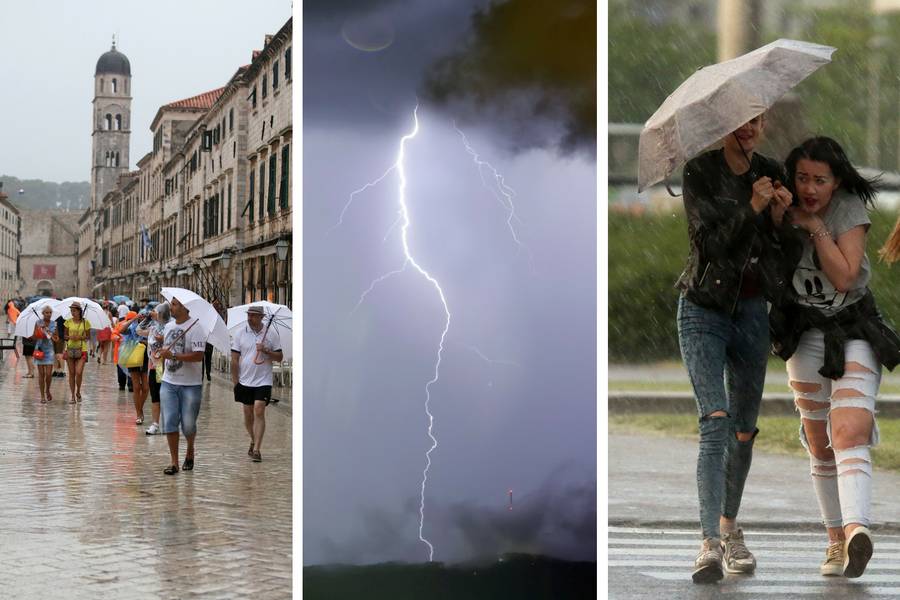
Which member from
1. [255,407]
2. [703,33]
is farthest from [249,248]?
[703,33]

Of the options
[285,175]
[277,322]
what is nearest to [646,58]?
[277,322]

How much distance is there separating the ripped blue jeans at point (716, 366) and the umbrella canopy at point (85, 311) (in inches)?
512

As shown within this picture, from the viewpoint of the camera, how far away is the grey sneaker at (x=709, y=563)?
404 cm

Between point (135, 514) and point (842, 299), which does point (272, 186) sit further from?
point (842, 299)

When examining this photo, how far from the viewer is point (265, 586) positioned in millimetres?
4973

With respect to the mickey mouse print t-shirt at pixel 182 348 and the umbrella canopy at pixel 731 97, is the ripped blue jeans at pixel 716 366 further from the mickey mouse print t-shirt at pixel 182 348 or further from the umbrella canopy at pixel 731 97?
the mickey mouse print t-shirt at pixel 182 348

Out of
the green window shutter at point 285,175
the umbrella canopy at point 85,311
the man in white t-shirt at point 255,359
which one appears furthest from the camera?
the green window shutter at point 285,175

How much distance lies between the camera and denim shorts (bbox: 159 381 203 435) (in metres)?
8.77

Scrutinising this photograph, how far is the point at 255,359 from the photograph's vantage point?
955 cm

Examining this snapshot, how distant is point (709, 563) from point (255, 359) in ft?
19.7

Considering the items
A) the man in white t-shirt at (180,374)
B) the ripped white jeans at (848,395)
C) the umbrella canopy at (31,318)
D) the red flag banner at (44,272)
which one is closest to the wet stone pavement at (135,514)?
the man in white t-shirt at (180,374)

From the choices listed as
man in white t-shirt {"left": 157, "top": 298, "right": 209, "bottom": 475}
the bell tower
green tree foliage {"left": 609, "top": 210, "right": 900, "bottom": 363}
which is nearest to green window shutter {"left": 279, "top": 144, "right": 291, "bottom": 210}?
man in white t-shirt {"left": 157, "top": 298, "right": 209, "bottom": 475}

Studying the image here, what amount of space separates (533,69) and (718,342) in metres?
1.05

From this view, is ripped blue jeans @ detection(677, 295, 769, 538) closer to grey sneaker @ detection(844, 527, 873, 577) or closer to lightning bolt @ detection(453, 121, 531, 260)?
grey sneaker @ detection(844, 527, 873, 577)
